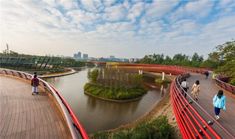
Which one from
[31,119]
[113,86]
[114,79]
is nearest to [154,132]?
[31,119]

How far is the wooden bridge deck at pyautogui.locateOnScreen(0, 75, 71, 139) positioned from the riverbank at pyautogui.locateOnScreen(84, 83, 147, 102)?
16.6 meters

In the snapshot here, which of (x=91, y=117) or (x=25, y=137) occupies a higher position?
(x=25, y=137)

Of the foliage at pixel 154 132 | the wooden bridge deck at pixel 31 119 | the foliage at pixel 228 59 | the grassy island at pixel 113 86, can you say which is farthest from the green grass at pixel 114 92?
the wooden bridge deck at pixel 31 119

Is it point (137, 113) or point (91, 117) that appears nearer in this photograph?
point (91, 117)

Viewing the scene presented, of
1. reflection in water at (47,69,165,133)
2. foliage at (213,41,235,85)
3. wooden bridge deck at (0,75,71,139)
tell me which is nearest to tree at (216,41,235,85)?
foliage at (213,41,235,85)

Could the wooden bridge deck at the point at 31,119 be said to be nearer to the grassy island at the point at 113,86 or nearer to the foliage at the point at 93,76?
the grassy island at the point at 113,86

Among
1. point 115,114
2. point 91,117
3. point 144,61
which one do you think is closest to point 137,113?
point 115,114

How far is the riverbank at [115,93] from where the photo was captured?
965 inches

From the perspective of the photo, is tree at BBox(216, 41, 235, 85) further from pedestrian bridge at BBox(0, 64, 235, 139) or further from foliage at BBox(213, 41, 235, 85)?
pedestrian bridge at BBox(0, 64, 235, 139)

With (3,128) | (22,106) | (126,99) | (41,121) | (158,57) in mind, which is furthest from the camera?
(158,57)

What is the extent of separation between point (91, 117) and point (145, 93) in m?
14.1

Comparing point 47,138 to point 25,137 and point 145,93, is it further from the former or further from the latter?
point 145,93

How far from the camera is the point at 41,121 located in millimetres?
5680

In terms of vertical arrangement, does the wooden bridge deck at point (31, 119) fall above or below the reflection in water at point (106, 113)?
above
